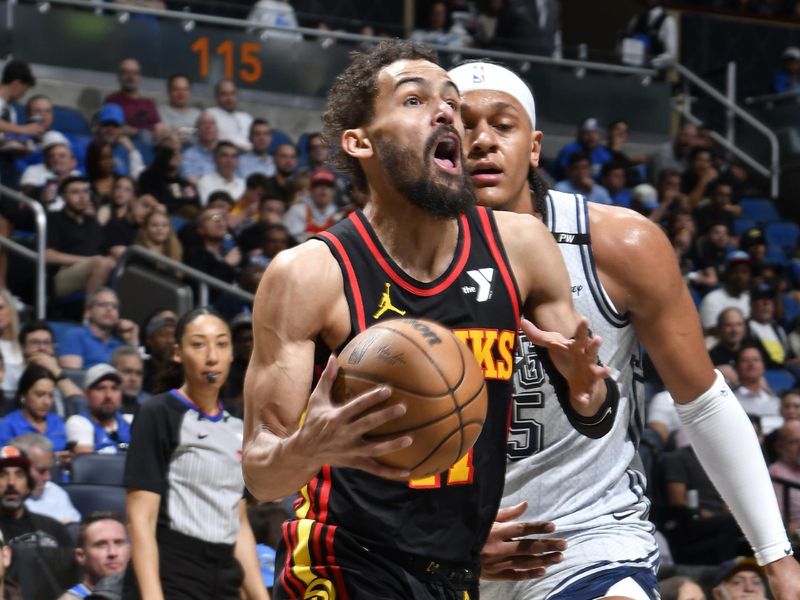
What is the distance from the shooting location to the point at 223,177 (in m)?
12.0

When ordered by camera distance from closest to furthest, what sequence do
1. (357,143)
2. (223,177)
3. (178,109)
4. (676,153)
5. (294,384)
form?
1. (294,384)
2. (357,143)
3. (223,177)
4. (178,109)
5. (676,153)

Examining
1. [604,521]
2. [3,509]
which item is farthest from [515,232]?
[3,509]

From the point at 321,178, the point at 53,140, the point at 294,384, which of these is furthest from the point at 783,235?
the point at 294,384

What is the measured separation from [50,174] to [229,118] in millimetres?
2359

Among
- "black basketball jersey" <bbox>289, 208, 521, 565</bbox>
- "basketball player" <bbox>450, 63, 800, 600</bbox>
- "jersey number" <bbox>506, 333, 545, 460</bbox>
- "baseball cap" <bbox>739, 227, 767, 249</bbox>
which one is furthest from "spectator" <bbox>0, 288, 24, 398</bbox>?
"baseball cap" <bbox>739, 227, 767, 249</bbox>

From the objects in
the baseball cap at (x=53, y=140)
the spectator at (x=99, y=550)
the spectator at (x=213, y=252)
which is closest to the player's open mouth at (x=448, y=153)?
the spectator at (x=99, y=550)

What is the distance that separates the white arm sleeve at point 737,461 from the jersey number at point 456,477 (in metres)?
1.04

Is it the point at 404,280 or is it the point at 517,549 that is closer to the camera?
the point at 404,280

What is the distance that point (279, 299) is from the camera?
3.06 metres

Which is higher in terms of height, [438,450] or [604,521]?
[438,450]

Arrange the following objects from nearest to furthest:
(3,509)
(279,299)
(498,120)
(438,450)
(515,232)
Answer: (438,450) < (279,299) < (515,232) < (498,120) < (3,509)

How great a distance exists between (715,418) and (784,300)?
10.3 metres

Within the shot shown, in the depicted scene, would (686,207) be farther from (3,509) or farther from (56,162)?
(3,509)

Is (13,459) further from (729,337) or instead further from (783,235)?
(783,235)
